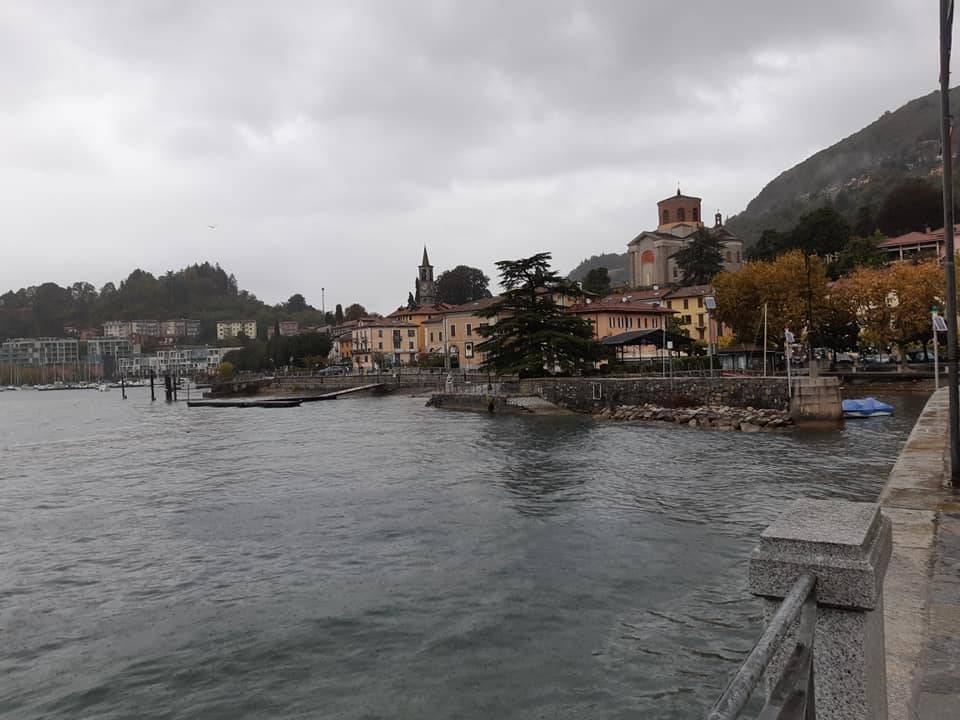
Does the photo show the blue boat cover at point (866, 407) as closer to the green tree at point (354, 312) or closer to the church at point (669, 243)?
the church at point (669, 243)

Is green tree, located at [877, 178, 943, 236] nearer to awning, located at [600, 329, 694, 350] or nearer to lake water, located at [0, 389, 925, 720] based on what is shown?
awning, located at [600, 329, 694, 350]

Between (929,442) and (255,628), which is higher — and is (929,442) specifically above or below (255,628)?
above

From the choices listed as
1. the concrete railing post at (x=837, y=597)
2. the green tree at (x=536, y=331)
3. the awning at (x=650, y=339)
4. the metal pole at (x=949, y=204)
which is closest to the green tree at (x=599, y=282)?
the green tree at (x=536, y=331)

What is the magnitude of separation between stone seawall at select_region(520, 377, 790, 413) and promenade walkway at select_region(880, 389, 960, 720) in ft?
85.5

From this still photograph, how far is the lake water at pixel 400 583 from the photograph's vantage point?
8031mm

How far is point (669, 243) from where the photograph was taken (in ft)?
395

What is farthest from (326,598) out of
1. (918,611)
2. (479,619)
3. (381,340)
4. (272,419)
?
(381,340)

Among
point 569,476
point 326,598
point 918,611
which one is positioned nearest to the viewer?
point 918,611

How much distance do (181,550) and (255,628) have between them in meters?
5.14

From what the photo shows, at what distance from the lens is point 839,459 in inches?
851

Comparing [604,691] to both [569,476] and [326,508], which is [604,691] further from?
[569,476]

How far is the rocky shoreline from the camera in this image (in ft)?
105

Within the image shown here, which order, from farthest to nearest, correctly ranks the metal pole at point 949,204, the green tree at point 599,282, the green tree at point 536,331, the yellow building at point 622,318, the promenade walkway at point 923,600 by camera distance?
the green tree at point 599,282, the yellow building at point 622,318, the green tree at point 536,331, the metal pole at point 949,204, the promenade walkway at point 923,600

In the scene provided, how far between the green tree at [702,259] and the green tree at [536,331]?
179ft
